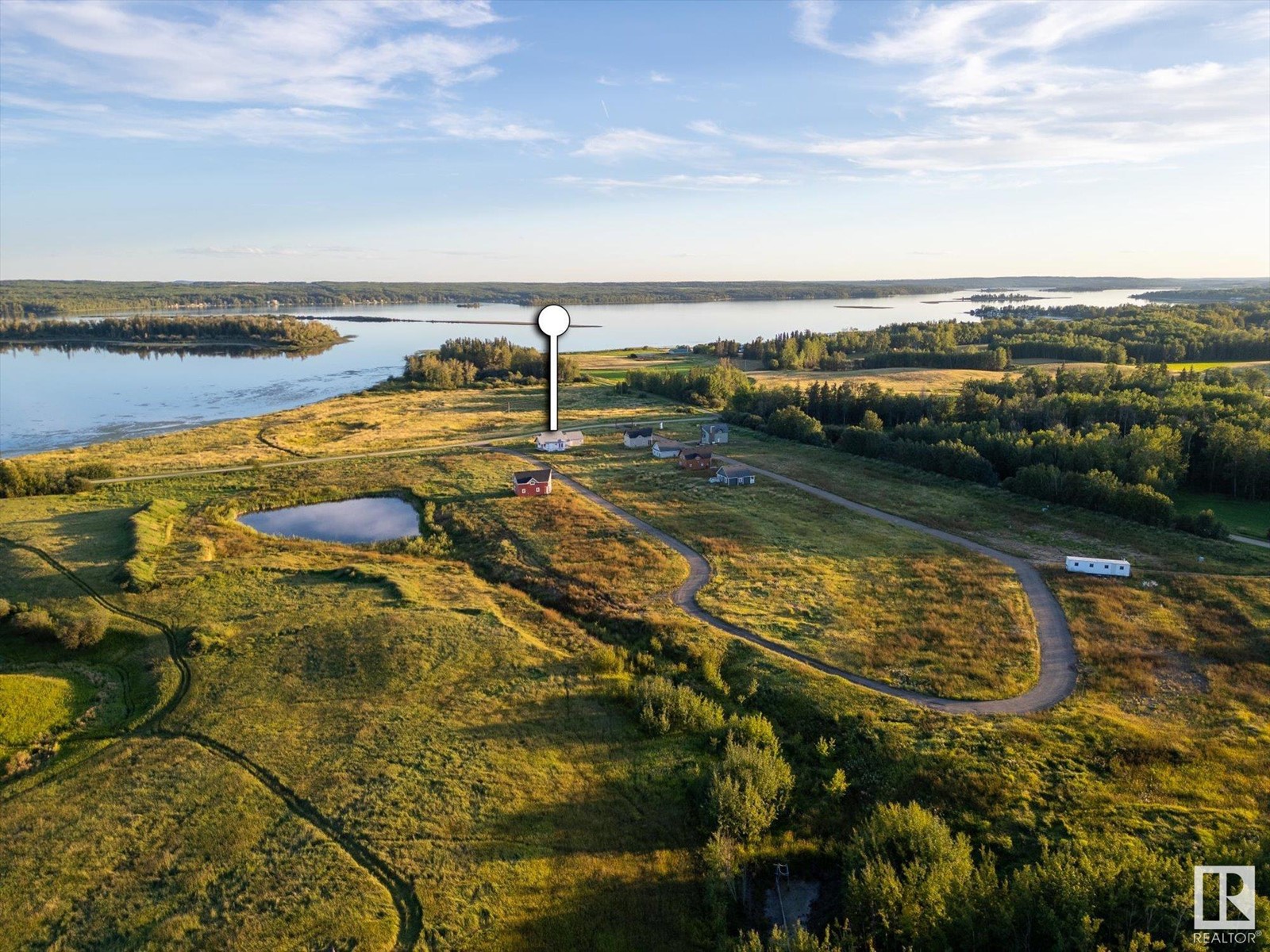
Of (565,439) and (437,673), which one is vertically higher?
(565,439)

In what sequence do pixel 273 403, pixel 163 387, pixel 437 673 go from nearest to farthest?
pixel 437 673
pixel 273 403
pixel 163 387

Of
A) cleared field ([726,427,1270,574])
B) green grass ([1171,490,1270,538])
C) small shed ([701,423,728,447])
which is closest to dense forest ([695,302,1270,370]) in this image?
small shed ([701,423,728,447])

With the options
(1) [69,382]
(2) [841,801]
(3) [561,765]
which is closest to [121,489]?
(3) [561,765]

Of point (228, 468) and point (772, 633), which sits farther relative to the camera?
point (228, 468)

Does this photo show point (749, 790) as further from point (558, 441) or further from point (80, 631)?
point (558, 441)

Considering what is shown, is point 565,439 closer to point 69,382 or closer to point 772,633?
point 772,633

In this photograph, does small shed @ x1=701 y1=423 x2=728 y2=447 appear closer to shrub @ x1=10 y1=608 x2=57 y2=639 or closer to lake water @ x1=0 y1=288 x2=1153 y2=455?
lake water @ x1=0 y1=288 x2=1153 y2=455

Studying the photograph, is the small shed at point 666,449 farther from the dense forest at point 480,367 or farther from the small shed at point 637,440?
the dense forest at point 480,367
